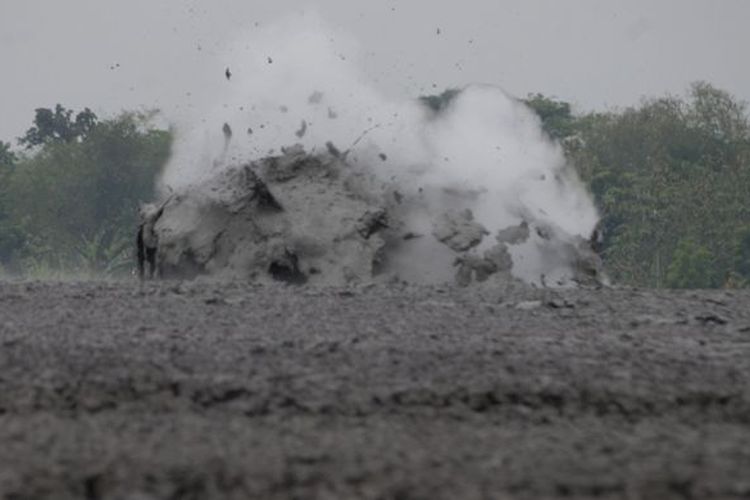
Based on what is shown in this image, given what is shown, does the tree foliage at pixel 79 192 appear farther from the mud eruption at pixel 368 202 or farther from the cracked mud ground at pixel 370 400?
the cracked mud ground at pixel 370 400

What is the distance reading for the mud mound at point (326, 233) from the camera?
44.9 ft

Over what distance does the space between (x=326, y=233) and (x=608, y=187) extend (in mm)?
35697

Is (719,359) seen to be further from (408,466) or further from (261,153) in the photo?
(261,153)

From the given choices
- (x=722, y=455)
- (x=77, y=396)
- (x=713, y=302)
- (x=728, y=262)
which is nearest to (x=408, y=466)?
(x=722, y=455)

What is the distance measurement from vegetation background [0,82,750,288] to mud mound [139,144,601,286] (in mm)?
22710

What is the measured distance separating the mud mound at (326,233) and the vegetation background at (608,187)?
2271cm

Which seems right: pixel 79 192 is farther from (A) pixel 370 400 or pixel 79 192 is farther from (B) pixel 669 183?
(A) pixel 370 400

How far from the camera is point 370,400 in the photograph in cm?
621

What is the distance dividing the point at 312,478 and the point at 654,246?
40.9 metres

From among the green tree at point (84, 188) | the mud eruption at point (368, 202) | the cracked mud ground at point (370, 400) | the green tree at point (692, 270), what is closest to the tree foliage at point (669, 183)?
the green tree at point (692, 270)

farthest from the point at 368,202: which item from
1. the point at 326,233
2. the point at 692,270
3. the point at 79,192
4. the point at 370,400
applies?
the point at 79,192

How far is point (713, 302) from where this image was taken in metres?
11.1

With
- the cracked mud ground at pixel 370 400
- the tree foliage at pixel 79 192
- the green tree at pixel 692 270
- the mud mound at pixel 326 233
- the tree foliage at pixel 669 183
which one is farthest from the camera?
the tree foliage at pixel 79 192

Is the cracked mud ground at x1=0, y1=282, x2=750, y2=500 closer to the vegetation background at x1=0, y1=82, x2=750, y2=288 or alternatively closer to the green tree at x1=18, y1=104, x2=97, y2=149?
the vegetation background at x1=0, y1=82, x2=750, y2=288
